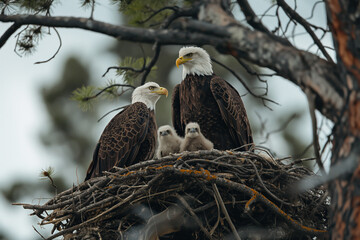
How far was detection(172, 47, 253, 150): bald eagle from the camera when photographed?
5.46 metres

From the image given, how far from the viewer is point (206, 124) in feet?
18.3

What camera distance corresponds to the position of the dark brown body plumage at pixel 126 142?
533cm

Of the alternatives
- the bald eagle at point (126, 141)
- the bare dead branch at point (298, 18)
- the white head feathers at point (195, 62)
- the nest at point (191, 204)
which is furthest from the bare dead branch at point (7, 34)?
the white head feathers at point (195, 62)

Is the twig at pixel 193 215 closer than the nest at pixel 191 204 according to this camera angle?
Yes

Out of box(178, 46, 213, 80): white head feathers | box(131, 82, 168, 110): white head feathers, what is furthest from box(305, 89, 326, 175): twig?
box(131, 82, 168, 110): white head feathers

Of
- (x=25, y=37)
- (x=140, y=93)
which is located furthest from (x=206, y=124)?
(x=25, y=37)

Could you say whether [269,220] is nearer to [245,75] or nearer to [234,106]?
[234,106]

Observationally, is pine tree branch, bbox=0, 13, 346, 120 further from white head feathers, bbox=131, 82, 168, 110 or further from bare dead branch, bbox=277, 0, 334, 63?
white head feathers, bbox=131, 82, 168, 110

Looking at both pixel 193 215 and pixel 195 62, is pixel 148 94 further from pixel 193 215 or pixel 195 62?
pixel 193 215

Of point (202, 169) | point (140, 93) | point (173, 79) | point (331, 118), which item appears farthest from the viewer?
point (173, 79)

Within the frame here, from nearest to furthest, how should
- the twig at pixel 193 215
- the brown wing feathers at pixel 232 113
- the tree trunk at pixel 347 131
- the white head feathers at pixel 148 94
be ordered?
the tree trunk at pixel 347 131 → the twig at pixel 193 215 → the brown wing feathers at pixel 232 113 → the white head feathers at pixel 148 94

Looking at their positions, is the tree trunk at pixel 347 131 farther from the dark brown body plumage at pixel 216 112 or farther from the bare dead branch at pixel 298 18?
the dark brown body plumage at pixel 216 112

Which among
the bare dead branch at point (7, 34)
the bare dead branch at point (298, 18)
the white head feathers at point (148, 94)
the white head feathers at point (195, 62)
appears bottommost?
the white head feathers at point (148, 94)

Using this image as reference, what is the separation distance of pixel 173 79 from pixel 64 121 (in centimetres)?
298
